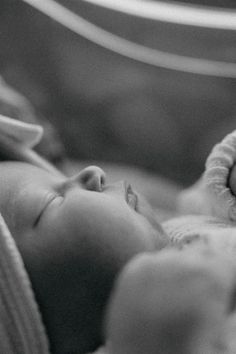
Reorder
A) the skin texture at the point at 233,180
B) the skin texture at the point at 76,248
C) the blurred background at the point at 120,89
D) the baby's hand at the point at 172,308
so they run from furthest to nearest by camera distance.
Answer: the blurred background at the point at 120,89, the skin texture at the point at 233,180, the skin texture at the point at 76,248, the baby's hand at the point at 172,308

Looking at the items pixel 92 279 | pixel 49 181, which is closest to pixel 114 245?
pixel 92 279

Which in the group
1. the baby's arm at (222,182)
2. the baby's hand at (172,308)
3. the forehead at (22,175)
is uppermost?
the baby's hand at (172,308)

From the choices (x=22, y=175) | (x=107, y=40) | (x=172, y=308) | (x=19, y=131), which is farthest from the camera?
(x=107, y=40)

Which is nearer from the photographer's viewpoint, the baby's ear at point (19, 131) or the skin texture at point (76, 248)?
the skin texture at point (76, 248)

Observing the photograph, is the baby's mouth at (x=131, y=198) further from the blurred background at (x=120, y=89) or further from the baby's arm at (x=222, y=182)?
the blurred background at (x=120, y=89)

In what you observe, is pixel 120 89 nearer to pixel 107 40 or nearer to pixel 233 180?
pixel 107 40

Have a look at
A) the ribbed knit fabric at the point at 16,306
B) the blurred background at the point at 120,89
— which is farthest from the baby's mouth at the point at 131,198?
the blurred background at the point at 120,89

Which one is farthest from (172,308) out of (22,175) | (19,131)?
(19,131)

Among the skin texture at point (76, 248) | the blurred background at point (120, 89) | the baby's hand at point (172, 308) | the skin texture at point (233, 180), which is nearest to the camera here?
the baby's hand at point (172, 308)

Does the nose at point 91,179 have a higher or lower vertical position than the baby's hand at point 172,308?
lower

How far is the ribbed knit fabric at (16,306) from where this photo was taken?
481 mm

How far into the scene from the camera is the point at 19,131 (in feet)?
2.24

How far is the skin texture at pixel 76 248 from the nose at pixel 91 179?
0.07ft

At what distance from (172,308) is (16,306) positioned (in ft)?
0.61
